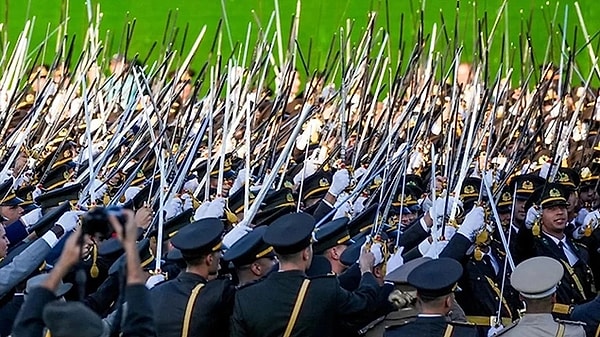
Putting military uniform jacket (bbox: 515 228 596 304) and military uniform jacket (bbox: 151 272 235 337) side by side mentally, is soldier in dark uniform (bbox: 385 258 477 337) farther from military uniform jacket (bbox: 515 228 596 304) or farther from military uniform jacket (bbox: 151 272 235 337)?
military uniform jacket (bbox: 515 228 596 304)

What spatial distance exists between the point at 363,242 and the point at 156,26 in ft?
40.3

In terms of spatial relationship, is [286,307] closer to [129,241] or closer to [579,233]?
[129,241]

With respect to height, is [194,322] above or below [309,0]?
above

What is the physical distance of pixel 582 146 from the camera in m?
10.5

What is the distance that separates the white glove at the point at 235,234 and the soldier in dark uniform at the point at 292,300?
2.78ft

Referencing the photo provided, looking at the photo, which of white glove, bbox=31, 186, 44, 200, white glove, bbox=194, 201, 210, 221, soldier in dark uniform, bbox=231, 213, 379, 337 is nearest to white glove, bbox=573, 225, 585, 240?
white glove, bbox=194, 201, 210, 221

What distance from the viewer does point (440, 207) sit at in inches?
298

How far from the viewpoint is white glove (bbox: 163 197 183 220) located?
7825 mm

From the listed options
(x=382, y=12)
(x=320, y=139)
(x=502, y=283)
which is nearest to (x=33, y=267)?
(x=502, y=283)

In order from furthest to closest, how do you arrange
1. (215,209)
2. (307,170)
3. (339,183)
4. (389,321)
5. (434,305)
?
(307,170) → (339,183) → (215,209) → (389,321) → (434,305)

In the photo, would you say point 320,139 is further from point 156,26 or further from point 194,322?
Result: point 156,26

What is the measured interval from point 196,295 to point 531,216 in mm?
2833

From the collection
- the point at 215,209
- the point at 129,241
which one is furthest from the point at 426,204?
the point at 129,241

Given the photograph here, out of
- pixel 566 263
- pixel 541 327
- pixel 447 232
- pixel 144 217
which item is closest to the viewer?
pixel 541 327
